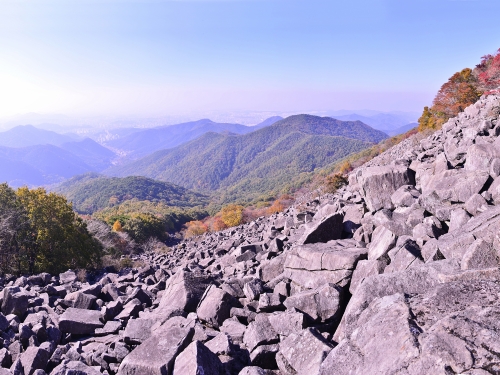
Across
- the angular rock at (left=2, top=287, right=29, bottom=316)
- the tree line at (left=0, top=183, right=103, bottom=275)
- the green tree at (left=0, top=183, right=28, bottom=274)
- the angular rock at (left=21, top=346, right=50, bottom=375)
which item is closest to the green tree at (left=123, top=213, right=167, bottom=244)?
the tree line at (left=0, top=183, right=103, bottom=275)

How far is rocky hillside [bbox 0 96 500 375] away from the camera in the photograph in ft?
13.6

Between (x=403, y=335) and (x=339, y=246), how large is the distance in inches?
198

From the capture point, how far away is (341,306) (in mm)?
6941

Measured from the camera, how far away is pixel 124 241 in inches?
1641

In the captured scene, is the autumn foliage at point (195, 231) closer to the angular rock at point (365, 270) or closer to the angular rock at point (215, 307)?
the angular rock at point (215, 307)

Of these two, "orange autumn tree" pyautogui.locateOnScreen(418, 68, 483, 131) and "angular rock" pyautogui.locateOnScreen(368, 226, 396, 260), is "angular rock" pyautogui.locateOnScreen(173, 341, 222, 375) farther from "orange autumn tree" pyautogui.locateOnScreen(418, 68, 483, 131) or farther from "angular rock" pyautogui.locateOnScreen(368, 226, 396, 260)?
"orange autumn tree" pyautogui.locateOnScreen(418, 68, 483, 131)

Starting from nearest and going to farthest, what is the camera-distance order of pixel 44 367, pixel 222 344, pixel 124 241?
pixel 222 344, pixel 44 367, pixel 124 241

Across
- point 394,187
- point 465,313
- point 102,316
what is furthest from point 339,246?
point 102,316

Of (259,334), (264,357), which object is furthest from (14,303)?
(264,357)

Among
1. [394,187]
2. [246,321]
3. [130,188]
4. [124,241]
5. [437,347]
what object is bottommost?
[130,188]

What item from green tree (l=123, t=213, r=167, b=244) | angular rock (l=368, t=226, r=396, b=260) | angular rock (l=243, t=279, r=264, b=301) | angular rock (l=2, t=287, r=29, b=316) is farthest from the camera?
green tree (l=123, t=213, r=167, b=244)

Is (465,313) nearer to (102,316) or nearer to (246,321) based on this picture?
(246,321)

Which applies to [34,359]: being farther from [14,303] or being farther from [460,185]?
[460,185]

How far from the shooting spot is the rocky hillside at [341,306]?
13.6ft
